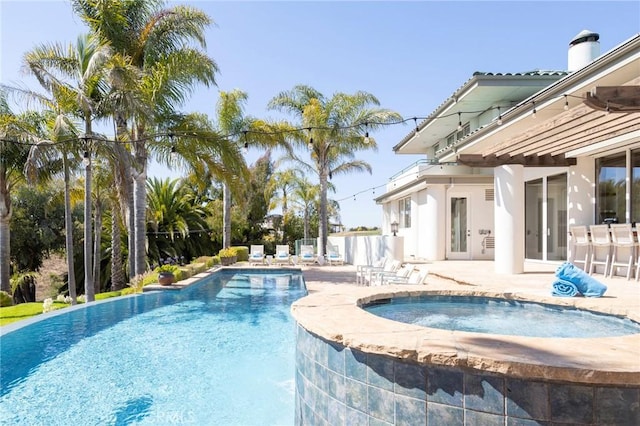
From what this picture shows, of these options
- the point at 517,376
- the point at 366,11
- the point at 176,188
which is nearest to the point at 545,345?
the point at 517,376

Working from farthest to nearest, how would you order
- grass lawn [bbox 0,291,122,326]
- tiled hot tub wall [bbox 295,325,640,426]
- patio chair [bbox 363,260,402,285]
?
patio chair [bbox 363,260,402,285] < grass lawn [bbox 0,291,122,326] < tiled hot tub wall [bbox 295,325,640,426]

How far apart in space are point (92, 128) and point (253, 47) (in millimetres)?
6116

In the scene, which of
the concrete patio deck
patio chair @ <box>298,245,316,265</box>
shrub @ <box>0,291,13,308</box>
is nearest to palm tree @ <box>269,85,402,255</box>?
patio chair @ <box>298,245,316,265</box>

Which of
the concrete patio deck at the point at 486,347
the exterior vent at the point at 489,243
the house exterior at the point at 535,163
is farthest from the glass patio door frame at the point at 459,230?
the concrete patio deck at the point at 486,347

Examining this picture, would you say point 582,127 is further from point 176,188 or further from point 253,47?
point 176,188

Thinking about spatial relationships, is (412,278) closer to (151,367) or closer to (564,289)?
(564,289)

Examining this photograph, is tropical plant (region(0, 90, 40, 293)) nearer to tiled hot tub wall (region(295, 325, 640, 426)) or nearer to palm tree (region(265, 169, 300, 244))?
tiled hot tub wall (region(295, 325, 640, 426))

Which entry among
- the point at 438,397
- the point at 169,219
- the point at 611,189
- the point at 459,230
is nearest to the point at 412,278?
the point at 611,189

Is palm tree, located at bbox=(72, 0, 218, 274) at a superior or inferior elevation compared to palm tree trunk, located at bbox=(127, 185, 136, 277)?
superior

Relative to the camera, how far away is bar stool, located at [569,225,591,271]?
961cm

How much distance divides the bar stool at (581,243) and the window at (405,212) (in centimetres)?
1080

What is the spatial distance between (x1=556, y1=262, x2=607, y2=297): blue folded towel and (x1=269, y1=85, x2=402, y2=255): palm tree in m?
13.8

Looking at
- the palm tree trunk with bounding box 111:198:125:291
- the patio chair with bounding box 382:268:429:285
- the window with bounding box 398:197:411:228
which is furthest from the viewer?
the window with bounding box 398:197:411:228

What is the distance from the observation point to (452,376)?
218 cm
